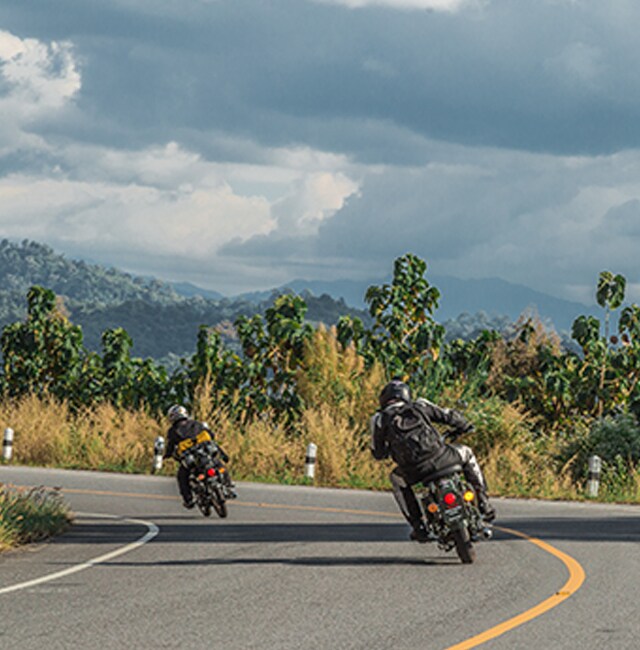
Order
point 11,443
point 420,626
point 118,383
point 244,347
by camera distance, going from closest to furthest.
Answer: point 420,626
point 11,443
point 244,347
point 118,383

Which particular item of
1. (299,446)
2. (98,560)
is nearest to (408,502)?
(98,560)

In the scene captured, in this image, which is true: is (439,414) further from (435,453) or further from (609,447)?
(609,447)

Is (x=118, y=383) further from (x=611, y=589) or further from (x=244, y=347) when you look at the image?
(x=611, y=589)

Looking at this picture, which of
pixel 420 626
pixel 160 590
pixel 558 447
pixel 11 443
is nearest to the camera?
pixel 420 626

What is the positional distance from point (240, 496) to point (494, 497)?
4.41 m

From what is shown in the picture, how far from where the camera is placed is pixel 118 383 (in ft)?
121

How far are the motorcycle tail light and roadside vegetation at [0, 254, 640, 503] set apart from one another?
1101cm

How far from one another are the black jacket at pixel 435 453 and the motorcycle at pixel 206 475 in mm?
5966

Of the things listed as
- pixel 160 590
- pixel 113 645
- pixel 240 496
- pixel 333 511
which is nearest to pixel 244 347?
pixel 240 496

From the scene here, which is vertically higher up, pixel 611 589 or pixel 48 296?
pixel 48 296

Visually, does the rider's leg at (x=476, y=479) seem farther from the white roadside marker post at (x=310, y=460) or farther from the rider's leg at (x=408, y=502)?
the white roadside marker post at (x=310, y=460)

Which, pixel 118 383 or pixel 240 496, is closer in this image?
pixel 240 496

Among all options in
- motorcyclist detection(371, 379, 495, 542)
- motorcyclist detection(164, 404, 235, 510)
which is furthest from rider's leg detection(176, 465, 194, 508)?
motorcyclist detection(371, 379, 495, 542)

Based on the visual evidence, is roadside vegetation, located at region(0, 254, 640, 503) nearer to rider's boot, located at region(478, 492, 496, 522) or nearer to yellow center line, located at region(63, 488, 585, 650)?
yellow center line, located at region(63, 488, 585, 650)
